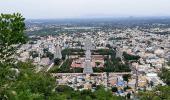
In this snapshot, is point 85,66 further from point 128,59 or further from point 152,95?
point 152,95

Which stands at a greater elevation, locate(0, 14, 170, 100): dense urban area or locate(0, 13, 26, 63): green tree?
locate(0, 13, 26, 63): green tree

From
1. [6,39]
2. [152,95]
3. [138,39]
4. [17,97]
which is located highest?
[6,39]

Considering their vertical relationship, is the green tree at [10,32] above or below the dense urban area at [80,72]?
above

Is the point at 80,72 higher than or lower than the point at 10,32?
lower

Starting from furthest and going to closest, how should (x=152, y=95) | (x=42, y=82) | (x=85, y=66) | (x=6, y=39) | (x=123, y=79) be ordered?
(x=85, y=66) < (x=123, y=79) < (x=152, y=95) < (x=42, y=82) < (x=6, y=39)

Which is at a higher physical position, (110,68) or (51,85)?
(51,85)

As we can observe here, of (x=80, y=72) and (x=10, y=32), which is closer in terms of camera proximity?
(x=10, y=32)

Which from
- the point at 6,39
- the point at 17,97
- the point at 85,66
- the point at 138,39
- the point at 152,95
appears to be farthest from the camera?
the point at 138,39

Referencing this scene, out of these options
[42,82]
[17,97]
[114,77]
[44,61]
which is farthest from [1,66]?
[44,61]
